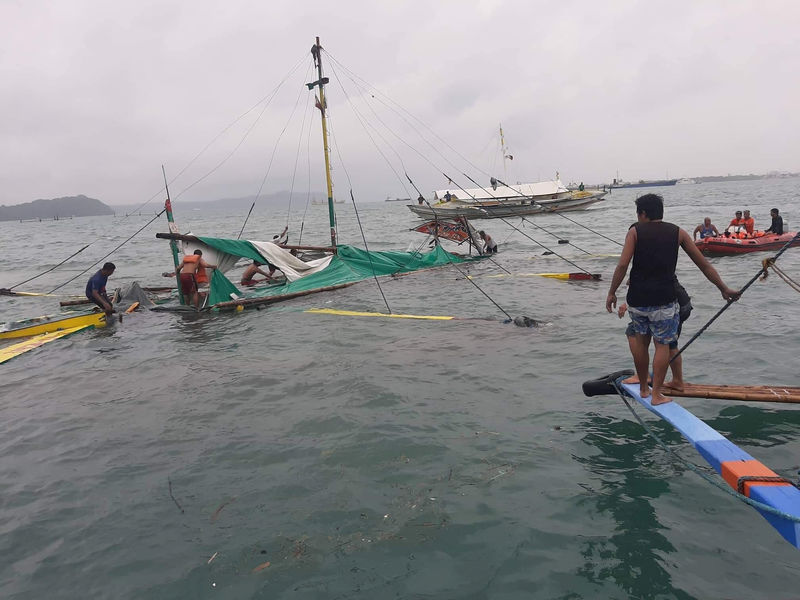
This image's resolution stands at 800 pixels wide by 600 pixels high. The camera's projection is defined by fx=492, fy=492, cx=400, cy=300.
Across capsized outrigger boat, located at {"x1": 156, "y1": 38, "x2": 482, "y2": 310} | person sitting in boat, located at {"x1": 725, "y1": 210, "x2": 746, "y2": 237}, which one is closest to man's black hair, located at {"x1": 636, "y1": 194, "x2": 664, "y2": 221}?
capsized outrigger boat, located at {"x1": 156, "y1": 38, "x2": 482, "y2": 310}

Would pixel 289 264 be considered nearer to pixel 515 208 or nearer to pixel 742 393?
pixel 742 393

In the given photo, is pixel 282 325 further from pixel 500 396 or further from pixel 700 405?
pixel 700 405

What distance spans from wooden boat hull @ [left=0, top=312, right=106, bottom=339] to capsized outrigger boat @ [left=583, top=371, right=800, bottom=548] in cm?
1411

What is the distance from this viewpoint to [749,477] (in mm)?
3793

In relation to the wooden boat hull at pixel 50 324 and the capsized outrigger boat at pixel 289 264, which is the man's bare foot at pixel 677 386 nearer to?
the capsized outrigger boat at pixel 289 264

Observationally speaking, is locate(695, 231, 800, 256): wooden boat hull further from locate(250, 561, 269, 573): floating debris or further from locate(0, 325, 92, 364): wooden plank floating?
locate(0, 325, 92, 364): wooden plank floating

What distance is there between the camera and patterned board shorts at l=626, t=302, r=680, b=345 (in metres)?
5.04

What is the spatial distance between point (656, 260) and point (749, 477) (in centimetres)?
211

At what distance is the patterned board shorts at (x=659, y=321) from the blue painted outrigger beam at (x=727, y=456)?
0.74 m

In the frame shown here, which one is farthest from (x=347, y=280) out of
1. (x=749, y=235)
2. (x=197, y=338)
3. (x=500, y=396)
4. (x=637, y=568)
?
(x=749, y=235)

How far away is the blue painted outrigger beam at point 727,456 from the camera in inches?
135

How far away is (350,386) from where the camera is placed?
26.8 ft

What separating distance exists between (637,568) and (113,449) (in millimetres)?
6155

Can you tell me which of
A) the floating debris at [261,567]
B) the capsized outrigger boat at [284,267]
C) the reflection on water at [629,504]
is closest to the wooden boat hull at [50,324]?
the capsized outrigger boat at [284,267]
